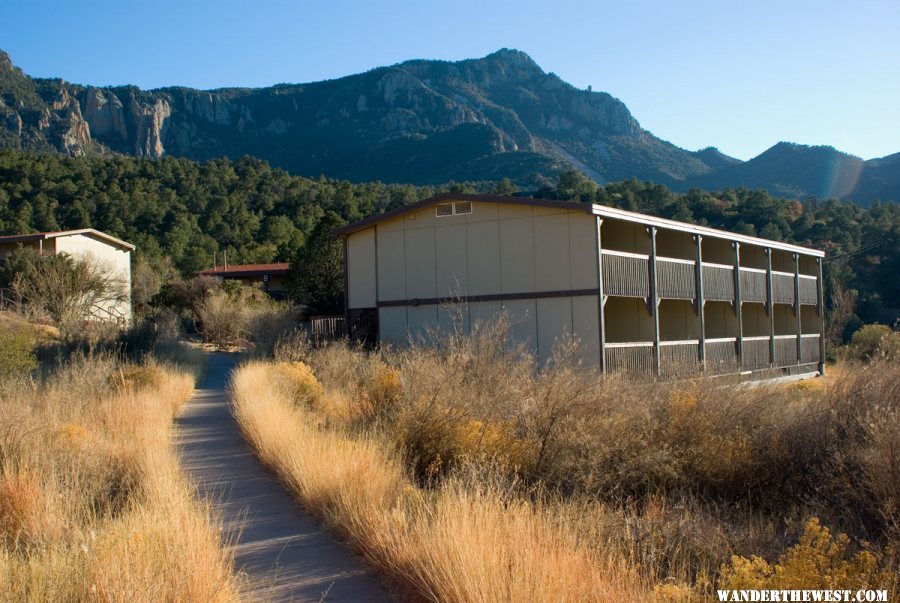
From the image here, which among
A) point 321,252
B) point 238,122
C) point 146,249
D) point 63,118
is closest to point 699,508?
point 321,252

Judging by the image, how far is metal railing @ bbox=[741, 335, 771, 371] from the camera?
28052mm

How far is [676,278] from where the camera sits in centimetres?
2445

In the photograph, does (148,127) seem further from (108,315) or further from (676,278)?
(676,278)

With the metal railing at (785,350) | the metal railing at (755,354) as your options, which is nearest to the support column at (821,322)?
the metal railing at (785,350)

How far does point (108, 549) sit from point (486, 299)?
1735cm

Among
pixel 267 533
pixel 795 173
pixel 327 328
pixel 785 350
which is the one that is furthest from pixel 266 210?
pixel 267 533

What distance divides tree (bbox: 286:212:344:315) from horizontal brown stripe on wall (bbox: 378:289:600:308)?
909 centimetres

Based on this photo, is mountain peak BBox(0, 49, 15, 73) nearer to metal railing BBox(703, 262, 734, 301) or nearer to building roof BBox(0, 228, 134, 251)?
building roof BBox(0, 228, 134, 251)

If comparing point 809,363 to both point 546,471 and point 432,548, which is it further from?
point 432,548

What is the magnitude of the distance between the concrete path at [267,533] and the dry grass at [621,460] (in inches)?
10.1

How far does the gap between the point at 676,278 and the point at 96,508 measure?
63.5ft

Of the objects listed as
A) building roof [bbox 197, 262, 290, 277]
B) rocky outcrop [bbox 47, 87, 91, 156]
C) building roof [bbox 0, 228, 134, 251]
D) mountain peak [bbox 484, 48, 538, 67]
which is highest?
mountain peak [bbox 484, 48, 538, 67]

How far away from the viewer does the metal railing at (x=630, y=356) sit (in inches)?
830

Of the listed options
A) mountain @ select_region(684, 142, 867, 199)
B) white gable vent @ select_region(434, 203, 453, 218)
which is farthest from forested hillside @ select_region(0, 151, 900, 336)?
white gable vent @ select_region(434, 203, 453, 218)
